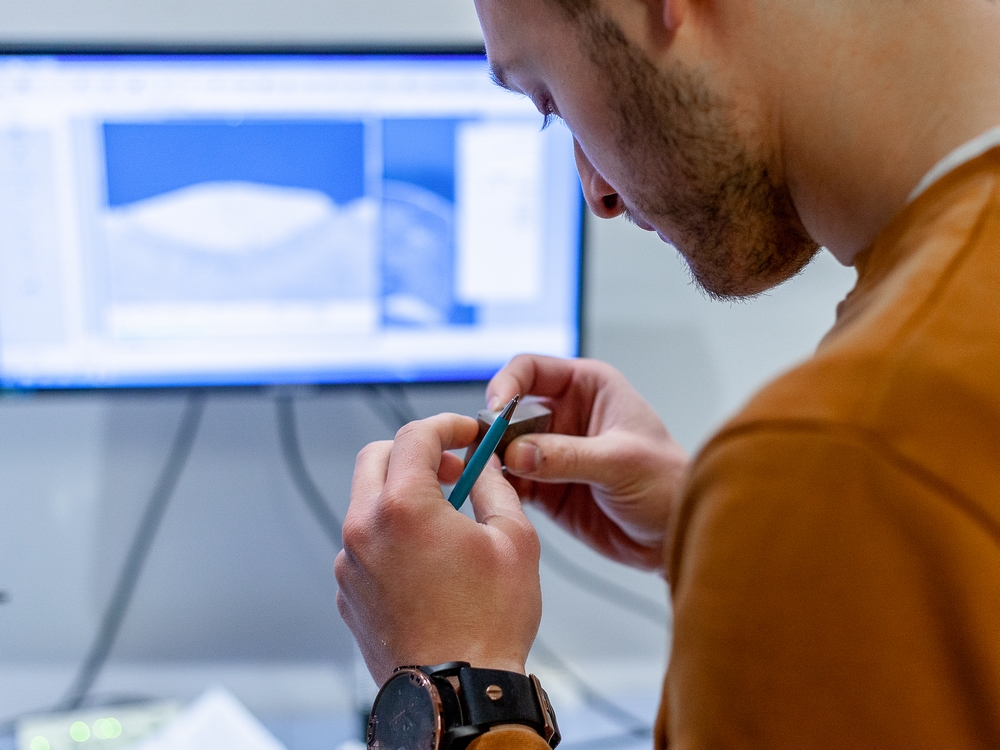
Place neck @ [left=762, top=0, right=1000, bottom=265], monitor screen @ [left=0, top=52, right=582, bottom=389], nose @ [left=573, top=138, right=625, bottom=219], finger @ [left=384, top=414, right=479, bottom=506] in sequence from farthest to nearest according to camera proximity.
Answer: monitor screen @ [left=0, top=52, right=582, bottom=389], nose @ [left=573, top=138, right=625, bottom=219], finger @ [left=384, top=414, right=479, bottom=506], neck @ [left=762, top=0, right=1000, bottom=265]

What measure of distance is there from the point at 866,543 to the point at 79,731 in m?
0.93

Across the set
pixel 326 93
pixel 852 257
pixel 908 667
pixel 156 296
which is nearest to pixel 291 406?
pixel 156 296

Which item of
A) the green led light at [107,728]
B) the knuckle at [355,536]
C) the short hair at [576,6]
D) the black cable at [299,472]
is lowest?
the green led light at [107,728]

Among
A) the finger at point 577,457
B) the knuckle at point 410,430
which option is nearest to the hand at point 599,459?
the finger at point 577,457

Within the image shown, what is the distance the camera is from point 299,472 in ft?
3.56

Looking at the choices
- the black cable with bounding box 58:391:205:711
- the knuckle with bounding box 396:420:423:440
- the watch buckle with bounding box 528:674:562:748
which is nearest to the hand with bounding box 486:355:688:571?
the knuckle with bounding box 396:420:423:440

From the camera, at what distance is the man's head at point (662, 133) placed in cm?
54

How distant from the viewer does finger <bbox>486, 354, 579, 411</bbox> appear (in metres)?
0.80

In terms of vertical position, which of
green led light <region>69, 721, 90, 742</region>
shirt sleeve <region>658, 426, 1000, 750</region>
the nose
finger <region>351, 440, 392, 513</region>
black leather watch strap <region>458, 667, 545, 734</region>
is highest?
the nose

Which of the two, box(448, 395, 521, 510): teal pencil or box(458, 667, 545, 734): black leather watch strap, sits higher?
box(448, 395, 521, 510): teal pencil

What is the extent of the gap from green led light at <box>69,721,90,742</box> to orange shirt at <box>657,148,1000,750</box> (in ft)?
2.70

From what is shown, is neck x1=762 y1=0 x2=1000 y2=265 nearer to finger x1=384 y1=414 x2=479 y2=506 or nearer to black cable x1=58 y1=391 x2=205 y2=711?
finger x1=384 y1=414 x2=479 y2=506

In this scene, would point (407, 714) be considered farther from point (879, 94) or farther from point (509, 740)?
point (879, 94)

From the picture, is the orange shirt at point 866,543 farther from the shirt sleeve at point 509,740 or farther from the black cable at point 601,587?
the black cable at point 601,587
